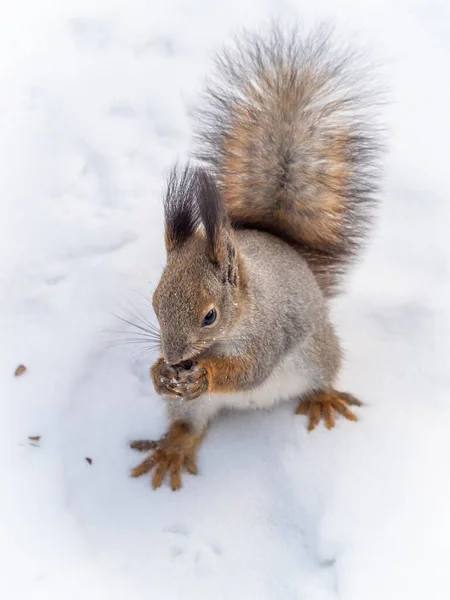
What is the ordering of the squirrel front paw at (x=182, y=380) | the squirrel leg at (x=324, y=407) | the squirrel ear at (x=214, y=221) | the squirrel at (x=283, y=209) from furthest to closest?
the squirrel leg at (x=324, y=407) → the squirrel at (x=283, y=209) → the squirrel front paw at (x=182, y=380) → the squirrel ear at (x=214, y=221)

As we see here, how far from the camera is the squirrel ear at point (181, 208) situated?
1690 mm

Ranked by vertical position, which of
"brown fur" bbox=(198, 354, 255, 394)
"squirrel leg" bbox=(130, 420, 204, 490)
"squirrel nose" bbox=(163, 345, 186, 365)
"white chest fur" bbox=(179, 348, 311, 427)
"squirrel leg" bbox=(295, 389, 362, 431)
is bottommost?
"squirrel leg" bbox=(130, 420, 204, 490)

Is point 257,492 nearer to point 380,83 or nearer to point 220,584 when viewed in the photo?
point 220,584

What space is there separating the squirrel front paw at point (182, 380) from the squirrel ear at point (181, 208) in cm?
31

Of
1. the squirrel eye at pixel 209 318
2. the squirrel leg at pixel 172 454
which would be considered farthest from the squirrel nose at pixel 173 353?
the squirrel leg at pixel 172 454

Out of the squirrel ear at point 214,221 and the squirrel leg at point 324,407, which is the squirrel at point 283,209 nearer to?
the squirrel leg at point 324,407

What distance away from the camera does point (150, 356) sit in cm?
234

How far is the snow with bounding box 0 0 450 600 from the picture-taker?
1.89 meters

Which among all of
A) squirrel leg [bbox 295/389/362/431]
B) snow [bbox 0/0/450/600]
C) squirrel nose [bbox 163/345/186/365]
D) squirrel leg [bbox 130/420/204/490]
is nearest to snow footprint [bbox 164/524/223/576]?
snow [bbox 0/0/450/600]

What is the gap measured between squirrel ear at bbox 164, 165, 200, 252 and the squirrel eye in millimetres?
211

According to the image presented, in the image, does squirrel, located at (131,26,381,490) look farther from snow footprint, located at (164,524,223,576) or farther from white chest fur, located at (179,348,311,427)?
snow footprint, located at (164,524,223,576)

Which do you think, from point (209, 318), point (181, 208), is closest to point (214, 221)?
point (181, 208)

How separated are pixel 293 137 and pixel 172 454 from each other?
1.01 meters

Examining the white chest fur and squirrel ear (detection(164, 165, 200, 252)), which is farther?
the white chest fur
